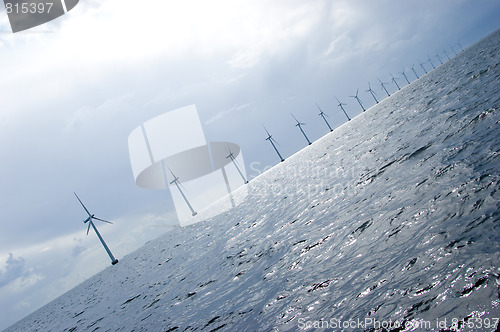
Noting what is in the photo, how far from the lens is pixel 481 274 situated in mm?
7699

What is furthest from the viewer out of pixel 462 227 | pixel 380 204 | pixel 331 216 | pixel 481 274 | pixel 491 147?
pixel 331 216

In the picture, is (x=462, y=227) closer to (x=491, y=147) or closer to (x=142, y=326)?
(x=491, y=147)

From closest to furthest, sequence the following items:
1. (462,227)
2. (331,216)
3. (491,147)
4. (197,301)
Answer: (462,227) < (491,147) < (197,301) < (331,216)

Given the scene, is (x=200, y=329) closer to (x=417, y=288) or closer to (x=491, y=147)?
(x=417, y=288)

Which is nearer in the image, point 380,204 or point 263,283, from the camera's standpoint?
point 263,283

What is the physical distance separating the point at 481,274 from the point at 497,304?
3.88 feet

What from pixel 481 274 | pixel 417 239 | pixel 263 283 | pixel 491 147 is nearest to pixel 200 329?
pixel 263 283

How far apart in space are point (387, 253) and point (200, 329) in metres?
10.3

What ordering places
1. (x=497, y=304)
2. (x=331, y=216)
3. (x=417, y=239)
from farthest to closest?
(x=331, y=216) → (x=417, y=239) → (x=497, y=304)

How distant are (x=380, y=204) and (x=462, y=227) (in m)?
7.37

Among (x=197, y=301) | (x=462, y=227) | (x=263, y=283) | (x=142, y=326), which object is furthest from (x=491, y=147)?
(x=142, y=326)

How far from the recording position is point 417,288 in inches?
341

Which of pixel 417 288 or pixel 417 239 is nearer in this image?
pixel 417 288

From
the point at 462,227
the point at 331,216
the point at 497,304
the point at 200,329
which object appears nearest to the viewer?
the point at 497,304
